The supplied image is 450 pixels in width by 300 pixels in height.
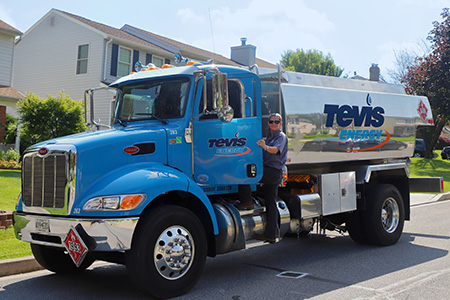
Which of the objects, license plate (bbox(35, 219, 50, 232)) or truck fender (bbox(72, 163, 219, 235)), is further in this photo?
license plate (bbox(35, 219, 50, 232))

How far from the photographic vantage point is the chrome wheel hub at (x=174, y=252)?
5188mm

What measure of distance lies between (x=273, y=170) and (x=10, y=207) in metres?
5.96

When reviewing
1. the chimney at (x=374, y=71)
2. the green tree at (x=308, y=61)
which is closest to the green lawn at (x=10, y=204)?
the chimney at (x=374, y=71)

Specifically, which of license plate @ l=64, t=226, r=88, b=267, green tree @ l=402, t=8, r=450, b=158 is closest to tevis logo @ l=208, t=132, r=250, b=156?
license plate @ l=64, t=226, r=88, b=267

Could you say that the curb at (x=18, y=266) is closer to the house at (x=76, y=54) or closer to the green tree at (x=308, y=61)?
the house at (x=76, y=54)

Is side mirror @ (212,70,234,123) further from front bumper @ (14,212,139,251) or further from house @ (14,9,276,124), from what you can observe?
house @ (14,9,276,124)

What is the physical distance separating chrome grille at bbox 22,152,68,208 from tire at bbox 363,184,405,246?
5117mm

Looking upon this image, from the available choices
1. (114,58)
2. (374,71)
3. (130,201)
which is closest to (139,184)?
(130,201)

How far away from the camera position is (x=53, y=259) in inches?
244

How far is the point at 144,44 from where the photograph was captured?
80.7 feet

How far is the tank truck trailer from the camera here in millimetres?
5066

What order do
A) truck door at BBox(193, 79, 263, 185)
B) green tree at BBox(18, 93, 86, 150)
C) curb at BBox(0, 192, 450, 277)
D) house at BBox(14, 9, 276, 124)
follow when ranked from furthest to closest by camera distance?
house at BBox(14, 9, 276, 124) → green tree at BBox(18, 93, 86, 150) → curb at BBox(0, 192, 450, 277) → truck door at BBox(193, 79, 263, 185)

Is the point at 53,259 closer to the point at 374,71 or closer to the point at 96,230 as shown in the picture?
the point at 96,230

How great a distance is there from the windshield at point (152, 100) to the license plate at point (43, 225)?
5.62 feet
